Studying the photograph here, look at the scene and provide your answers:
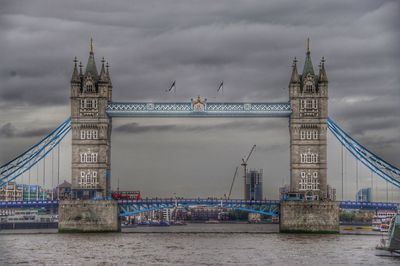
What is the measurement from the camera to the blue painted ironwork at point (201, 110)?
5689 inches

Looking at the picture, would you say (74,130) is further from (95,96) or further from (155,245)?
(155,245)

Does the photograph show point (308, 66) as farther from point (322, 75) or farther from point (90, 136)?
point (90, 136)

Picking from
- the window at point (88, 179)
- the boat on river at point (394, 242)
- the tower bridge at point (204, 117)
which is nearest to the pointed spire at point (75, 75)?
the tower bridge at point (204, 117)

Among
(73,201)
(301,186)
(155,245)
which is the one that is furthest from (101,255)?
(301,186)

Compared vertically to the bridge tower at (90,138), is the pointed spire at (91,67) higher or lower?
higher

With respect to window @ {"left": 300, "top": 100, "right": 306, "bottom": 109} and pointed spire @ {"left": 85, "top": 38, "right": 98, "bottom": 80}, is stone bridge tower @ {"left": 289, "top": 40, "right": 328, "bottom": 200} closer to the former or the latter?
window @ {"left": 300, "top": 100, "right": 306, "bottom": 109}

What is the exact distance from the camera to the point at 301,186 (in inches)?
5743

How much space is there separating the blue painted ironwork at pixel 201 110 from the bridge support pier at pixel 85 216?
1427cm

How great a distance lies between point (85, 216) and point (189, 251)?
40.8m

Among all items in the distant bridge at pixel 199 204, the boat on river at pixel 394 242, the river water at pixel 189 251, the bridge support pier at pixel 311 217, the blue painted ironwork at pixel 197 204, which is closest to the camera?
the river water at pixel 189 251

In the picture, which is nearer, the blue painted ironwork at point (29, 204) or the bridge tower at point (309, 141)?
the blue painted ironwork at point (29, 204)

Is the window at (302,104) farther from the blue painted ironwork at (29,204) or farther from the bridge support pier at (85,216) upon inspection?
the blue painted ironwork at (29,204)

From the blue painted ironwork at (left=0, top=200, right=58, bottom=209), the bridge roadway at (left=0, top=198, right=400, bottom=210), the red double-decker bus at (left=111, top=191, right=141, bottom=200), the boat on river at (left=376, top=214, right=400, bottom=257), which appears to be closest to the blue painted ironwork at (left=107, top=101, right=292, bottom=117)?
the bridge roadway at (left=0, top=198, right=400, bottom=210)

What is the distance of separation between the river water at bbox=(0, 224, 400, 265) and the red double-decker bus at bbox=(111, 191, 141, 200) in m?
21.1
